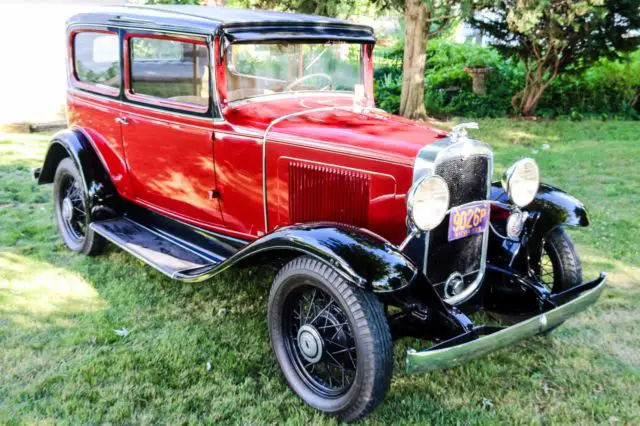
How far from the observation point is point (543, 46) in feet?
33.3

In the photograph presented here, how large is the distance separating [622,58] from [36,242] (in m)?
9.56

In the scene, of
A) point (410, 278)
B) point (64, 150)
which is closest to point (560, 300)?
point (410, 278)

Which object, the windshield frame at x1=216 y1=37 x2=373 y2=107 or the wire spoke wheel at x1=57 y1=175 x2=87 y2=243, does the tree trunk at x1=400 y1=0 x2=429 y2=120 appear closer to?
the windshield frame at x1=216 y1=37 x2=373 y2=107

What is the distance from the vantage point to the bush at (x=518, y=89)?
10922 mm

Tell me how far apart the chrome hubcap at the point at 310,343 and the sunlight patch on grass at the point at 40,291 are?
1.58 meters

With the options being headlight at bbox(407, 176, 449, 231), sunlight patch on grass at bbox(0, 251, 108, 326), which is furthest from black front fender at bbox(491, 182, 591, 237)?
sunlight patch on grass at bbox(0, 251, 108, 326)

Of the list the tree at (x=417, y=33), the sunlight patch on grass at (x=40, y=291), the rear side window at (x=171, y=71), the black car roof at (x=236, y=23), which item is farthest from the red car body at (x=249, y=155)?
the tree at (x=417, y=33)

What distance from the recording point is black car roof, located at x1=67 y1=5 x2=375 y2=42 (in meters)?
3.36

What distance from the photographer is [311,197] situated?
3.17 m

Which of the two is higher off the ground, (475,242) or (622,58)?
(622,58)

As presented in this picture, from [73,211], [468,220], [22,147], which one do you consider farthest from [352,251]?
[22,147]

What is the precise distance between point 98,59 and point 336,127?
2.29 meters

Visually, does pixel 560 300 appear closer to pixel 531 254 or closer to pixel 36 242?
pixel 531 254

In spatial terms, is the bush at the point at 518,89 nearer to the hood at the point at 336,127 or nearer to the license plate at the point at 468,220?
the hood at the point at 336,127
